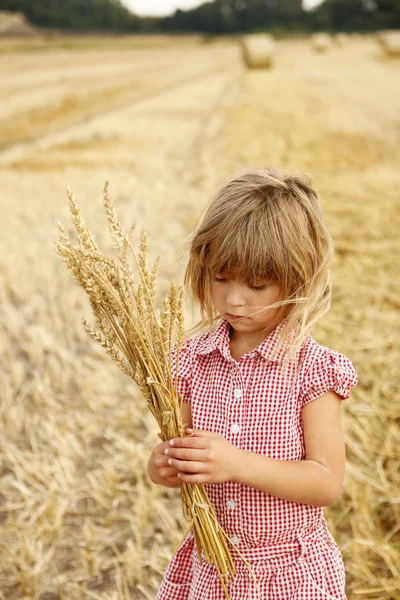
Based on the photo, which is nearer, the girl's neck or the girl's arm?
the girl's arm

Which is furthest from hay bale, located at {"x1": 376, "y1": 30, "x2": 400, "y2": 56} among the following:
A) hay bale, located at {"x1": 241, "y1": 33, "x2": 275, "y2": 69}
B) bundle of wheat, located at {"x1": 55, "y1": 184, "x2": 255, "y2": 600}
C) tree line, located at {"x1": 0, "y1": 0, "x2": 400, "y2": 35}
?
bundle of wheat, located at {"x1": 55, "y1": 184, "x2": 255, "y2": 600}

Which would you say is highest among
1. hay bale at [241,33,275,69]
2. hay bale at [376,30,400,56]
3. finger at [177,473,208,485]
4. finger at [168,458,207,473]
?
hay bale at [376,30,400,56]

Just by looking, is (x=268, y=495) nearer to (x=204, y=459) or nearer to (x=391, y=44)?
(x=204, y=459)

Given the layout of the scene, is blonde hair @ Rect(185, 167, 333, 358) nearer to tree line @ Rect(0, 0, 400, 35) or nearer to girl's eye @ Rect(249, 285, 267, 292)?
girl's eye @ Rect(249, 285, 267, 292)

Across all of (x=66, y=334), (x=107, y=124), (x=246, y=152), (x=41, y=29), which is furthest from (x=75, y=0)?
(x=66, y=334)

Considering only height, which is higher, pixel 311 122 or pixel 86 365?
pixel 311 122

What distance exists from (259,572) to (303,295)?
24.0 inches

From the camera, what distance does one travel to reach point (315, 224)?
1.52 m

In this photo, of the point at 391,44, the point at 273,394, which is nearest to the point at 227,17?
the point at 391,44

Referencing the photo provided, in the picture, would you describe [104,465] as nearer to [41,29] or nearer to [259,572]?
[259,572]

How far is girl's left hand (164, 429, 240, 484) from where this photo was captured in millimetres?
1354

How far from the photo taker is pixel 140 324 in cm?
140

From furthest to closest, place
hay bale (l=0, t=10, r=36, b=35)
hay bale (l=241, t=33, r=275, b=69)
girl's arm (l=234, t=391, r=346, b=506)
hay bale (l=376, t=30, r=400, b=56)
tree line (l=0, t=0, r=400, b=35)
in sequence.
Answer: tree line (l=0, t=0, r=400, b=35) → hay bale (l=0, t=10, r=36, b=35) → hay bale (l=376, t=30, r=400, b=56) → hay bale (l=241, t=33, r=275, b=69) → girl's arm (l=234, t=391, r=346, b=506)

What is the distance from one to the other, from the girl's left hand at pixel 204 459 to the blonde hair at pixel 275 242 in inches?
10.4
